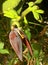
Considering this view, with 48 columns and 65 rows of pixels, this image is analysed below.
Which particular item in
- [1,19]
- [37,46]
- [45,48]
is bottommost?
[45,48]

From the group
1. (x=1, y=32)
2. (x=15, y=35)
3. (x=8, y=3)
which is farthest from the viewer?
(x=1, y=32)

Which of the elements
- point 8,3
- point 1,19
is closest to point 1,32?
point 1,19

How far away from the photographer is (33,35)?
1.27 metres

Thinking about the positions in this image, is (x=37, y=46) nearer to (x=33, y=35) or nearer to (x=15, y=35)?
(x=33, y=35)

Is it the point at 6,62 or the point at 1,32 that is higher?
the point at 1,32

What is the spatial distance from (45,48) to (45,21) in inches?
5.7

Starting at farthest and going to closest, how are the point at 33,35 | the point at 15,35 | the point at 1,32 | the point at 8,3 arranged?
the point at 33,35
the point at 1,32
the point at 8,3
the point at 15,35

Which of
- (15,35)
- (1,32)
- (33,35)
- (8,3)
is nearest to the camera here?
(15,35)

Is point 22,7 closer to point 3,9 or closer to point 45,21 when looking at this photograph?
point 3,9

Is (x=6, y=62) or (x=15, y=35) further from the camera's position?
(x=6, y=62)

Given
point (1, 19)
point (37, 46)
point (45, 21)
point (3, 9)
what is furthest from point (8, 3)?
point (45, 21)

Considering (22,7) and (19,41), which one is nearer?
(19,41)

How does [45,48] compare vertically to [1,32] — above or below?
below

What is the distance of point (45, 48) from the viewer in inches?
54.0
